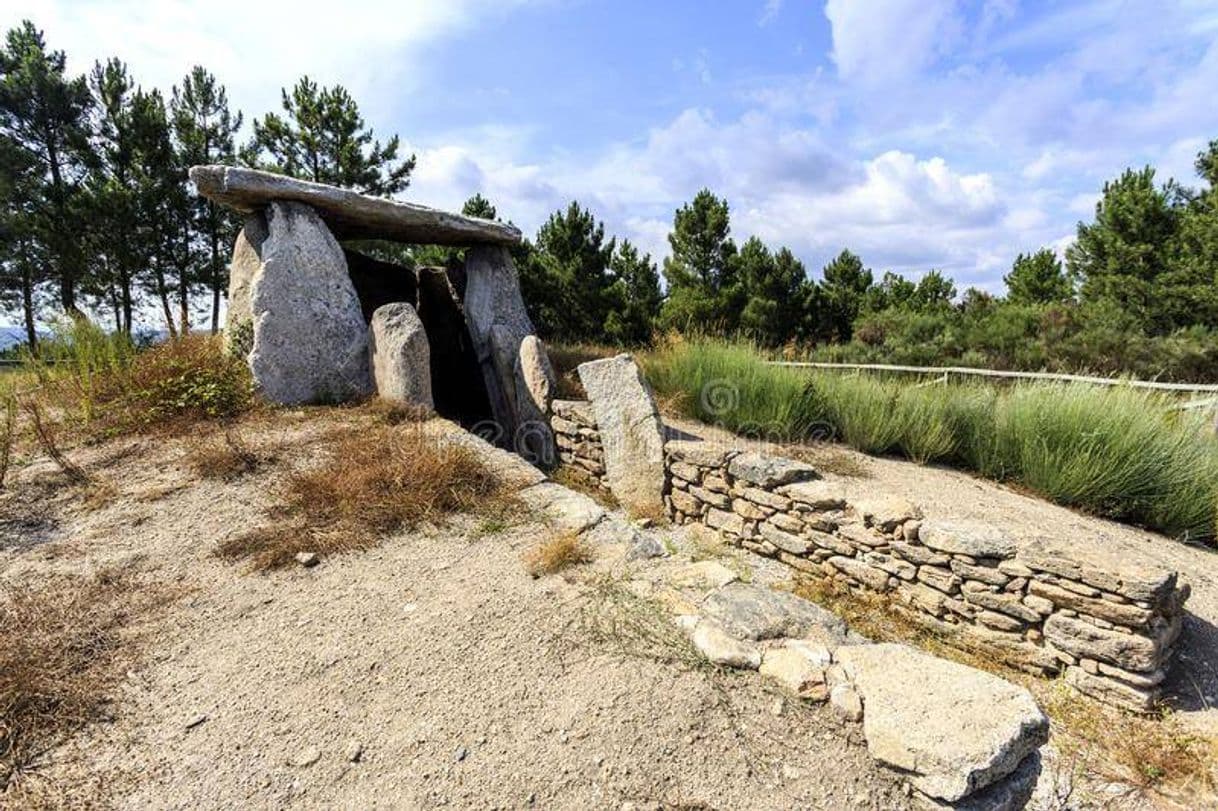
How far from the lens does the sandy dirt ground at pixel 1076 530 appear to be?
112 inches

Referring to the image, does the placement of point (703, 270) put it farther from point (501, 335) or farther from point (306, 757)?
point (306, 757)

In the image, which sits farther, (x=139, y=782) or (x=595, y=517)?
(x=595, y=517)

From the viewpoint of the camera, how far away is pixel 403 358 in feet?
19.1

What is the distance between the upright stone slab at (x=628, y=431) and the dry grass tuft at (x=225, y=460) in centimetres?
277

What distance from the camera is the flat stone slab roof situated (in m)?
6.13

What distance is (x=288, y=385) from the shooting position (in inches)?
243

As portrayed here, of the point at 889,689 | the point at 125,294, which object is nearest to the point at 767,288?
the point at 889,689

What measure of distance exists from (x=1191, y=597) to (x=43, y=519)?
7.25 m

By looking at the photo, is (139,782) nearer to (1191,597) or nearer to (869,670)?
(869,670)

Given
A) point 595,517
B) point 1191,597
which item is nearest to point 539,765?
point 595,517

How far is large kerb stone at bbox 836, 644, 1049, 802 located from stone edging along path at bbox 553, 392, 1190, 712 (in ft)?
3.02

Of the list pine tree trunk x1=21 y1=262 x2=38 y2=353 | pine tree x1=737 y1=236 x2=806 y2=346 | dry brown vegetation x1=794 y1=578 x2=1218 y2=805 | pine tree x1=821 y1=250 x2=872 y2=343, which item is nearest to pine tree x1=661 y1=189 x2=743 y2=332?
pine tree x1=737 y1=236 x2=806 y2=346

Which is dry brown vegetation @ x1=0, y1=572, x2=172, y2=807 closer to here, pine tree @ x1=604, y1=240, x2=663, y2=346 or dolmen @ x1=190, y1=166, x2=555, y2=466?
dolmen @ x1=190, y1=166, x2=555, y2=466

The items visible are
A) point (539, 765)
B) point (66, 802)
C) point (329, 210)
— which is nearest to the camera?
point (66, 802)
